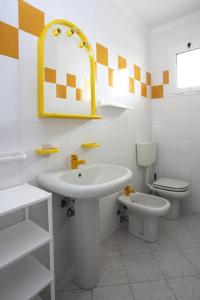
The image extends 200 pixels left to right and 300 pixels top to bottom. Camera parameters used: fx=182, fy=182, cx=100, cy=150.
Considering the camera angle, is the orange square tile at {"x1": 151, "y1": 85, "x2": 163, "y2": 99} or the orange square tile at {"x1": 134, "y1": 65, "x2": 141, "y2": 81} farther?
the orange square tile at {"x1": 151, "y1": 85, "x2": 163, "y2": 99}

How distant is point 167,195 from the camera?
6.81ft

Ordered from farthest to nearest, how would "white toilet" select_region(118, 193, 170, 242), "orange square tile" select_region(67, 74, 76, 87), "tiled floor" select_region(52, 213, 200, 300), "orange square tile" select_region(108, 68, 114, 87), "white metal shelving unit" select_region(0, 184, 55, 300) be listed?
"orange square tile" select_region(108, 68, 114, 87) < "white toilet" select_region(118, 193, 170, 242) < "orange square tile" select_region(67, 74, 76, 87) < "tiled floor" select_region(52, 213, 200, 300) < "white metal shelving unit" select_region(0, 184, 55, 300)

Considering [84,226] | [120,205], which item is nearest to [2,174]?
[84,226]

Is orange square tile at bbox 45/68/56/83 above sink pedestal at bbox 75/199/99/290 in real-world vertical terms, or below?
above

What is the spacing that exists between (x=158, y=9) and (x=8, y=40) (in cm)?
179

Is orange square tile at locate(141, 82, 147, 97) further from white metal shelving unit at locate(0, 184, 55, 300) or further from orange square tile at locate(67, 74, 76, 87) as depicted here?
white metal shelving unit at locate(0, 184, 55, 300)

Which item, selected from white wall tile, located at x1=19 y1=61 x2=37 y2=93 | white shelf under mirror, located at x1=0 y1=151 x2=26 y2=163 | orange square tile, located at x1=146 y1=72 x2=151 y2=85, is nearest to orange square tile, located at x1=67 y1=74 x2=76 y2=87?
white wall tile, located at x1=19 y1=61 x2=37 y2=93

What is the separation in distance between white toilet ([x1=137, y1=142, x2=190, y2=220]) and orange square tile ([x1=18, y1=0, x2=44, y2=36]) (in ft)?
4.96

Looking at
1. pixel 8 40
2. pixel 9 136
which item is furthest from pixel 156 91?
pixel 9 136

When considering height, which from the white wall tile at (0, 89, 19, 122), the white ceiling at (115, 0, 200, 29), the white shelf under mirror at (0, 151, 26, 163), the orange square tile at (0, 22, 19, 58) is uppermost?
the white ceiling at (115, 0, 200, 29)

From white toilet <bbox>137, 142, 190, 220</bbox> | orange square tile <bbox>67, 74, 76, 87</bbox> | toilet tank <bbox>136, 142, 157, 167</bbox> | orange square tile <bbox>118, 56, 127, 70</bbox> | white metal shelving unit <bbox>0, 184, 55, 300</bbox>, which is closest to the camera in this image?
white metal shelving unit <bbox>0, 184, 55, 300</bbox>

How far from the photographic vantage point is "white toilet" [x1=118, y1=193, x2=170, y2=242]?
1.59 metres

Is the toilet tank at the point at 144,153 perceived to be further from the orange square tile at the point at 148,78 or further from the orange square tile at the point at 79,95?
the orange square tile at the point at 79,95

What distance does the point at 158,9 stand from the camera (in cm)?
200
